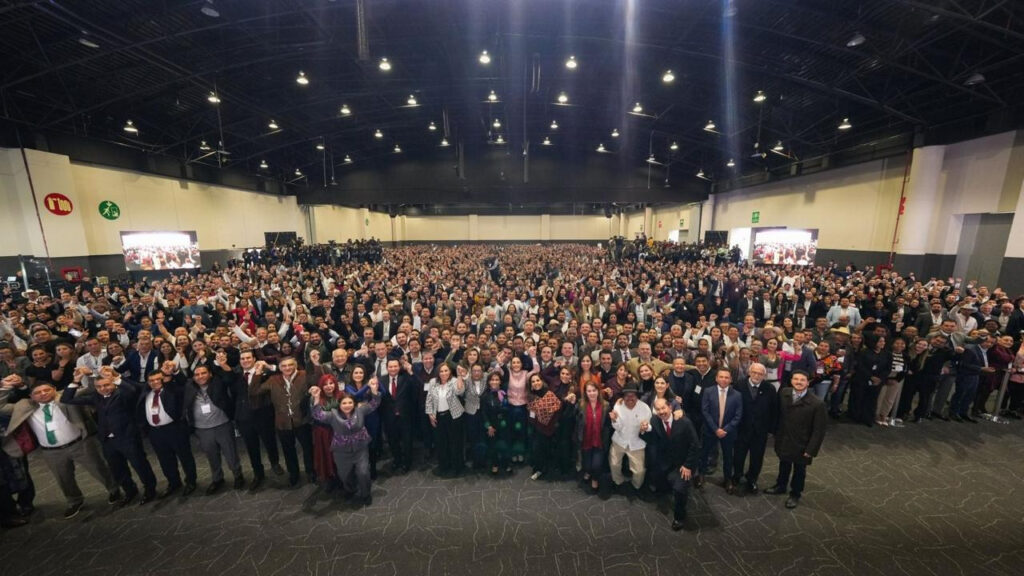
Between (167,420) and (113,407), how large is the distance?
1.74 ft

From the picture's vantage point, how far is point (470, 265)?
1800 centimetres

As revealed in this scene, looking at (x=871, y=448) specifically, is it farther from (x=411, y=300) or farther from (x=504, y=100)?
(x=504, y=100)

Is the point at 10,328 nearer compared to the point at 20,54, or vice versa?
the point at 10,328

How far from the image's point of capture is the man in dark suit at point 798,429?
3.95 metres

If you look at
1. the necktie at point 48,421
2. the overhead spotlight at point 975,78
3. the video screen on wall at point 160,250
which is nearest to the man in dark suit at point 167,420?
the necktie at point 48,421

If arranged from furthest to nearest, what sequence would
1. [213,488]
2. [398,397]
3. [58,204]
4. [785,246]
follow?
[785,246] < [58,204] < [398,397] < [213,488]

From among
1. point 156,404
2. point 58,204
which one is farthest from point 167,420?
point 58,204

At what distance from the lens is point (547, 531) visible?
406 centimetres

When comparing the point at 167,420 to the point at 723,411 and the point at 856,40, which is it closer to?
the point at 723,411

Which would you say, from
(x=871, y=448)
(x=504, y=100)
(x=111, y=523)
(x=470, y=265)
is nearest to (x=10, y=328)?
(x=111, y=523)

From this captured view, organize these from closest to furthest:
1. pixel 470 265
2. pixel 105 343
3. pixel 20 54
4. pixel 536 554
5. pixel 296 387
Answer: pixel 536 554, pixel 296 387, pixel 105 343, pixel 20 54, pixel 470 265

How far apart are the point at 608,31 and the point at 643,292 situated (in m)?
8.49

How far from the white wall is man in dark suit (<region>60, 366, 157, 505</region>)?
50.4 feet

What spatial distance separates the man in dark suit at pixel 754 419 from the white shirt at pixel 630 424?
1205mm
